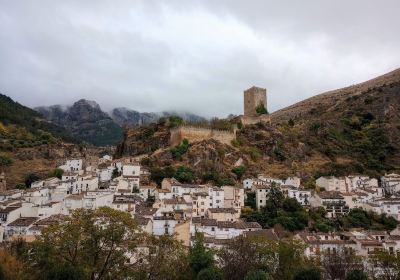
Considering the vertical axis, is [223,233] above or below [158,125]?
below

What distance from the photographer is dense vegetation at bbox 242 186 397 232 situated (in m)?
57.3

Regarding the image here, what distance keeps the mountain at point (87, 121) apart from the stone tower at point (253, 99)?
6430cm

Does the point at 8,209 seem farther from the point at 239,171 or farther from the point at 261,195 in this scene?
the point at 239,171

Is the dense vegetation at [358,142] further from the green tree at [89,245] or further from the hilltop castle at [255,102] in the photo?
the green tree at [89,245]

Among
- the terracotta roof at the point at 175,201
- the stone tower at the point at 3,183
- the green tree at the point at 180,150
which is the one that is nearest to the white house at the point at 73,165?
the stone tower at the point at 3,183

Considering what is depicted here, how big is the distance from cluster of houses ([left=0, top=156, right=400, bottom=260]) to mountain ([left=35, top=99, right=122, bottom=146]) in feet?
273

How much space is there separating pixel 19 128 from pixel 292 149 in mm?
61310

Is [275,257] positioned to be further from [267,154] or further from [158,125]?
[158,125]

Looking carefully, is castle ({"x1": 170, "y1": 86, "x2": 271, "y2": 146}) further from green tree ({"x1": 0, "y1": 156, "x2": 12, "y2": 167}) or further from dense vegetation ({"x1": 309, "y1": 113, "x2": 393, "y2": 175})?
green tree ({"x1": 0, "y1": 156, "x2": 12, "y2": 167})

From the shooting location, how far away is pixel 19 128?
104 m

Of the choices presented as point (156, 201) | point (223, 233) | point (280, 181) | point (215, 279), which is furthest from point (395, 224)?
point (215, 279)

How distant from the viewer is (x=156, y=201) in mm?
59594

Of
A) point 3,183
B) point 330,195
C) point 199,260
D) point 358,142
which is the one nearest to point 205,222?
point 199,260

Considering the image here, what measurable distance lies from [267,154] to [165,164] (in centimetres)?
2056
